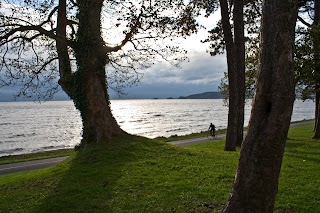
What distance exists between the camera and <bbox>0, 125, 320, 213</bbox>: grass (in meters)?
7.70

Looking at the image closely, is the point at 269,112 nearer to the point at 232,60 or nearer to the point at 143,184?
the point at 143,184

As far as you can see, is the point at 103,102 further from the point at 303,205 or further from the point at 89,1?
the point at 303,205

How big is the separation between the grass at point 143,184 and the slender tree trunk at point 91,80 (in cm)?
114

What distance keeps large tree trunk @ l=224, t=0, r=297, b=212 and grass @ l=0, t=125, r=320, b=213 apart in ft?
6.15

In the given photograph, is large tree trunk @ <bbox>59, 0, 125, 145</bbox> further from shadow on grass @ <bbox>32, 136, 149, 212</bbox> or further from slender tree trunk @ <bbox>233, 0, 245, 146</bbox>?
slender tree trunk @ <bbox>233, 0, 245, 146</bbox>

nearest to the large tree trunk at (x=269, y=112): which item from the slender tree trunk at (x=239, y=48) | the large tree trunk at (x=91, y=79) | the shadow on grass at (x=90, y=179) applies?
the shadow on grass at (x=90, y=179)

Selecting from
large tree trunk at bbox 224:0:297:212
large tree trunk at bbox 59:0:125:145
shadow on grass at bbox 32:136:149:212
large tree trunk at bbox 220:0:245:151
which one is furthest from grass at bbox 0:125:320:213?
large tree trunk at bbox 220:0:245:151

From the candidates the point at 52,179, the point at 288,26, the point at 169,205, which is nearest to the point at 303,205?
the point at 169,205

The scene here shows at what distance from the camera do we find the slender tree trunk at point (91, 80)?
14805mm

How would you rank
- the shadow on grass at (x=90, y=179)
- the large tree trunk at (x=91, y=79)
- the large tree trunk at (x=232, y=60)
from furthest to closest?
the large tree trunk at (x=232, y=60) < the large tree trunk at (x=91, y=79) < the shadow on grass at (x=90, y=179)

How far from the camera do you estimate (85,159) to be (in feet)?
42.4

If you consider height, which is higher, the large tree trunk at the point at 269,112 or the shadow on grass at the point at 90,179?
the large tree trunk at the point at 269,112

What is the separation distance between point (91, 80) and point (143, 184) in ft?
24.0

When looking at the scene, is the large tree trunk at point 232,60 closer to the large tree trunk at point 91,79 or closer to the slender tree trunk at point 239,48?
the slender tree trunk at point 239,48
